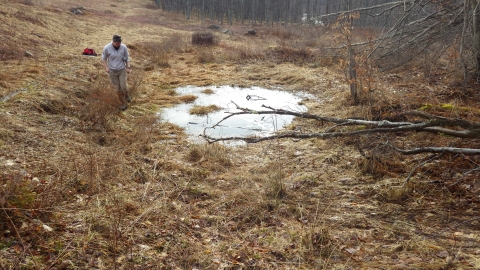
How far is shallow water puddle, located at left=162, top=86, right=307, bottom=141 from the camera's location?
8.33 metres

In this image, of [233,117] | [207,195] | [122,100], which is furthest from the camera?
[233,117]

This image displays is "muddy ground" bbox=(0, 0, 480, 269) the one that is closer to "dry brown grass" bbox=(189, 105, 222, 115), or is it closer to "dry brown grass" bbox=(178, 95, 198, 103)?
"dry brown grass" bbox=(189, 105, 222, 115)

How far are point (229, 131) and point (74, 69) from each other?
6104 mm

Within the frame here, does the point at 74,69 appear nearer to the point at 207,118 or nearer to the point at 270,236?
the point at 207,118

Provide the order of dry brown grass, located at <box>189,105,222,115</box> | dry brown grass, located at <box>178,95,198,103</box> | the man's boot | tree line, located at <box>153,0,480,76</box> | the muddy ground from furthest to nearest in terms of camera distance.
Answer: dry brown grass, located at <box>178,95,198,103</box>
dry brown grass, located at <box>189,105,222,115</box>
the man's boot
tree line, located at <box>153,0,480,76</box>
the muddy ground

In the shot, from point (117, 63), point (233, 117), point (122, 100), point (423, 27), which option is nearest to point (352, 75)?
point (423, 27)

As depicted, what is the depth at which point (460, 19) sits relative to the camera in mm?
7895

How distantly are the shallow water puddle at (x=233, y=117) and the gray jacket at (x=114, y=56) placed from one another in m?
1.73

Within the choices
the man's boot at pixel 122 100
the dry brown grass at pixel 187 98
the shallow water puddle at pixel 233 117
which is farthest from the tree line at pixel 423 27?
the man's boot at pixel 122 100

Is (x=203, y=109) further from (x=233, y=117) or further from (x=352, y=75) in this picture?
(x=352, y=75)

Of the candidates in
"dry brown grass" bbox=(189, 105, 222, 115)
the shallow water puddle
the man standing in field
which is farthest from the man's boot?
"dry brown grass" bbox=(189, 105, 222, 115)

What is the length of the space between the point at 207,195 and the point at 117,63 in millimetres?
5096

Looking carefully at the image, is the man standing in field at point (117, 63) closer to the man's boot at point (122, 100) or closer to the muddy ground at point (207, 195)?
the man's boot at point (122, 100)

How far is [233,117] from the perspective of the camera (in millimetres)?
9547
